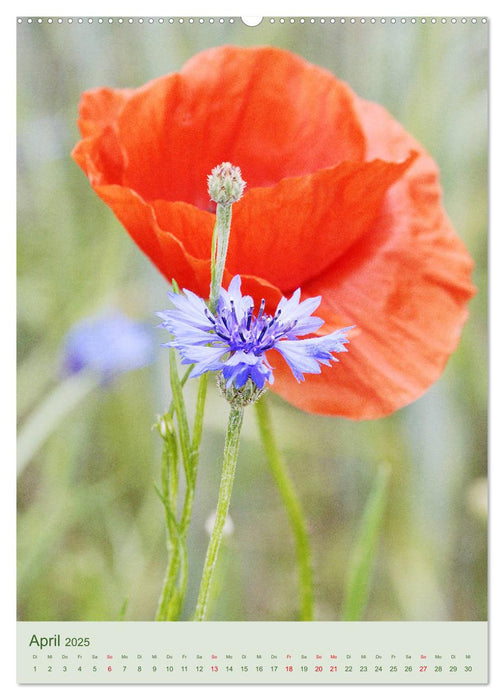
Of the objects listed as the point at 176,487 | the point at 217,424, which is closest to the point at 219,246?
the point at 176,487

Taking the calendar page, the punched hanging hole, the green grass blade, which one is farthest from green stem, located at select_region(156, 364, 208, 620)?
the punched hanging hole

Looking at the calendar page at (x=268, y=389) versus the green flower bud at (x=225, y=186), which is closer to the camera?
the green flower bud at (x=225, y=186)

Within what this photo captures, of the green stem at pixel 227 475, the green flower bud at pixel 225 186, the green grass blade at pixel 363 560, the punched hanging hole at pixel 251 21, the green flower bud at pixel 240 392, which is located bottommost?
the green grass blade at pixel 363 560

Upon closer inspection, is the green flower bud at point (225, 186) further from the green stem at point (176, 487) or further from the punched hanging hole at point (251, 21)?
the punched hanging hole at point (251, 21)

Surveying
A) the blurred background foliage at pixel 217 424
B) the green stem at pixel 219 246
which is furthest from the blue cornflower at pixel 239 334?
the blurred background foliage at pixel 217 424

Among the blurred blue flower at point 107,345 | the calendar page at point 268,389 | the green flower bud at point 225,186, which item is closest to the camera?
the green flower bud at point 225,186

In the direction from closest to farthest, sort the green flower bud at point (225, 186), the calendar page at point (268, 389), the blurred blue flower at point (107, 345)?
A: the green flower bud at point (225, 186)
the calendar page at point (268, 389)
the blurred blue flower at point (107, 345)
